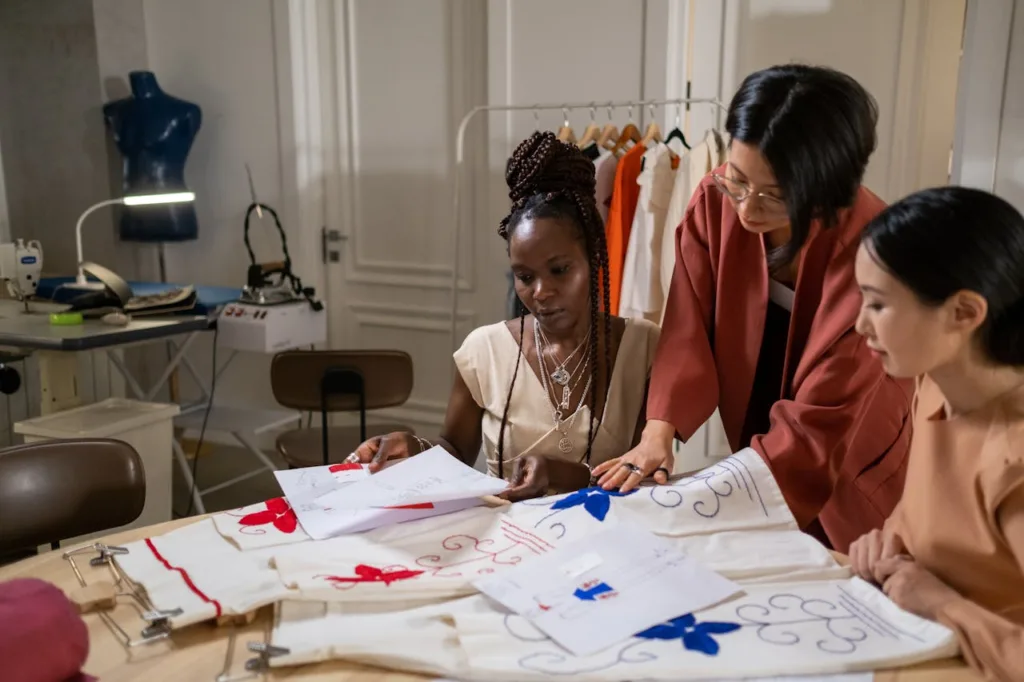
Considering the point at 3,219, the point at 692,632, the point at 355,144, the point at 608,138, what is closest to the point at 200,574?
the point at 692,632

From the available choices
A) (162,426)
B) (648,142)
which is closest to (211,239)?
(162,426)

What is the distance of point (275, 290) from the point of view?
349 cm

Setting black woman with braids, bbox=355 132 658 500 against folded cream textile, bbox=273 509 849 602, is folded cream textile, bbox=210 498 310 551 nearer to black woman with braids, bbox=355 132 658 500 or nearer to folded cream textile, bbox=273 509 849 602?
folded cream textile, bbox=273 509 849 602

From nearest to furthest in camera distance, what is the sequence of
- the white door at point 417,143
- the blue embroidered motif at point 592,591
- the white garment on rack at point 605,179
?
the blue embroidered motif at point 592,591 < the white garment on rack at point 605,179 < the white door at point 417,143

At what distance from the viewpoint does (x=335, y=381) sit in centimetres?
273

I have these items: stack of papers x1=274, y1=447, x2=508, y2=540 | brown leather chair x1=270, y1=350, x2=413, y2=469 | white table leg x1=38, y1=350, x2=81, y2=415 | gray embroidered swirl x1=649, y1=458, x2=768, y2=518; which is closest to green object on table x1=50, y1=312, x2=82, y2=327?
white table leg x1=38, y1=350, x2=81, y2=415

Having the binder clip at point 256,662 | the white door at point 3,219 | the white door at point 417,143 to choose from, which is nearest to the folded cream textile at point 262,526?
the binder clip at point 256,662

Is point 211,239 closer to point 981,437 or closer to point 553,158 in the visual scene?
point 553,158

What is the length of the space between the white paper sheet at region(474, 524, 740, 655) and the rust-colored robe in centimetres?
31

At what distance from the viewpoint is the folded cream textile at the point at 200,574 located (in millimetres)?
974

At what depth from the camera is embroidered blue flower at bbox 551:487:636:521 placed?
117cm

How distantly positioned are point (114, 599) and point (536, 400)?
0.78 meters

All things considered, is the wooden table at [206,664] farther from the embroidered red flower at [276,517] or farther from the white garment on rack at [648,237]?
the white garment on rack at [648,237]

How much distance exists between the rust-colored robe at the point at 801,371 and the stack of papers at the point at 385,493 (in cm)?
36
